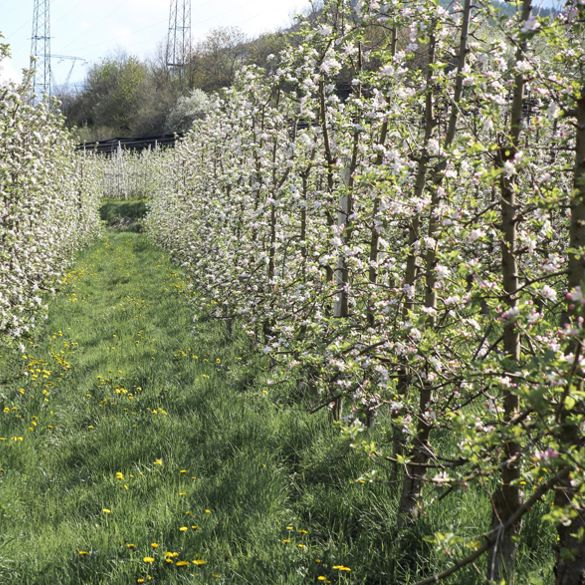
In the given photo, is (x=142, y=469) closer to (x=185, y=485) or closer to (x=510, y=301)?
(x=185, y=485)

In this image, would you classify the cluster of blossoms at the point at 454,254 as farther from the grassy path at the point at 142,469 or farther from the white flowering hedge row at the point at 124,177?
the white flowering hedge row at the point at 124,177

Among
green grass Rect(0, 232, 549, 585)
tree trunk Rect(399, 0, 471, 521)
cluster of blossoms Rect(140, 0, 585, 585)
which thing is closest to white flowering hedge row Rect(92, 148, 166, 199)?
green grass Rect(0, 232, 549, 585)

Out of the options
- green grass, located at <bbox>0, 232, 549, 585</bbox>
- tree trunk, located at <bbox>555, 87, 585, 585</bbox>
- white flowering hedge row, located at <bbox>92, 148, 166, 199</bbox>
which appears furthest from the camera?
white flowering hedge row, located at <bbox>92, 148, 166, 199</bbox>

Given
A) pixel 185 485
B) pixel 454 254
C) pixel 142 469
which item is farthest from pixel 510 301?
pixel 142 469

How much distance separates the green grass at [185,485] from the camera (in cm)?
393

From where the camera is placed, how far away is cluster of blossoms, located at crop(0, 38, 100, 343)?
28.4ft

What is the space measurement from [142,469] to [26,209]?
19.2 feet

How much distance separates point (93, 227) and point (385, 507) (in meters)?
22.6

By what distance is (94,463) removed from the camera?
559cm

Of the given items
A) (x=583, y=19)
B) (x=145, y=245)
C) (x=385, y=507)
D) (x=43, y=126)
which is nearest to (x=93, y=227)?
(x=145, y=245)

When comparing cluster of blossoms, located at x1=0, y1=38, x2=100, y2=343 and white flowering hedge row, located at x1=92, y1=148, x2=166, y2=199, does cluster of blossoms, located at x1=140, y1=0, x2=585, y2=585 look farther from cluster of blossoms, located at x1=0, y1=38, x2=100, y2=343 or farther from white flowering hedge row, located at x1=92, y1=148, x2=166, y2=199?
white flowering hedge row, located at x1=92, y1=148, x2=166, y2=199

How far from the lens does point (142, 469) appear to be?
5426 millimetres

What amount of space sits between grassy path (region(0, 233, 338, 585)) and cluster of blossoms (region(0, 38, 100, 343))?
90 centimetres

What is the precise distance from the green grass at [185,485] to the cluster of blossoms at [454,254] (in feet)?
1.37
